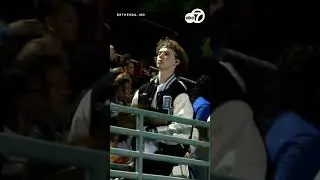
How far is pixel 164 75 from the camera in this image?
9.66ft

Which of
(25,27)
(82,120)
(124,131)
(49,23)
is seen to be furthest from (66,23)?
(124,131)

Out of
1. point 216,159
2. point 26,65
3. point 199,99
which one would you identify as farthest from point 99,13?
point 216,159

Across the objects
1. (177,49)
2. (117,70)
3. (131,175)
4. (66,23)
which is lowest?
(131,175)

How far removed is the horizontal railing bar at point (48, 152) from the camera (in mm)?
2900

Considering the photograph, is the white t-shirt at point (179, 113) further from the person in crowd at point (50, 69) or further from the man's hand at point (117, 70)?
the person in crowd at point (50, 69)

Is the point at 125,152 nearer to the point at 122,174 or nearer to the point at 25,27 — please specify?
the point at 122,174

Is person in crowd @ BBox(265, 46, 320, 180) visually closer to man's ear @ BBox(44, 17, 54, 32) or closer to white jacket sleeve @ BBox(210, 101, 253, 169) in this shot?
white jacket sleeve @ BBox(210, 101, 253, 169)

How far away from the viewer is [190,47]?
2.85 meters

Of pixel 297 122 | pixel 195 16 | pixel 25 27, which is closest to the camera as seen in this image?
pixel 297 122

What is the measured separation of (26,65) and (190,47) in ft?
2.44

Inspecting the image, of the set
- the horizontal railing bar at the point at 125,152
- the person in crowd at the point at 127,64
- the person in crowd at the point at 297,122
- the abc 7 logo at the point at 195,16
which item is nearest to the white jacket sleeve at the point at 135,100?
the person in crowd at the point at 127,64

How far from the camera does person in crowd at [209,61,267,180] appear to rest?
105 inches

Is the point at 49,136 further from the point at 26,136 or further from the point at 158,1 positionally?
the point at 158,1

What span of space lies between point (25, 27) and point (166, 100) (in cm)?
71
